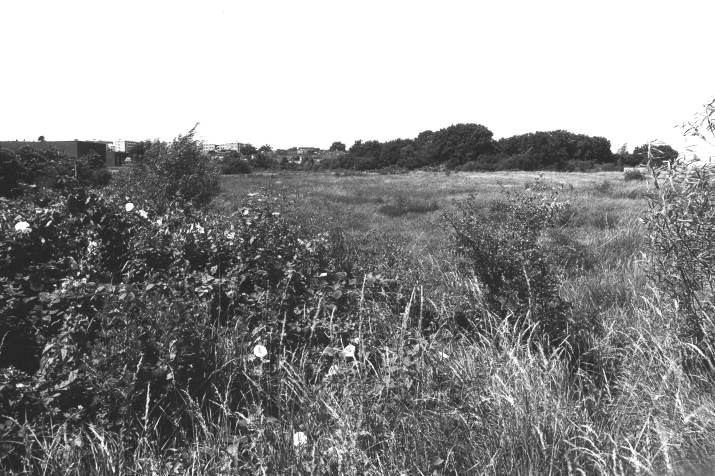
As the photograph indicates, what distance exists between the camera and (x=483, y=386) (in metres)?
2.68

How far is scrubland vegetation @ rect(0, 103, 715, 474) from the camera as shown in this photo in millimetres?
2279

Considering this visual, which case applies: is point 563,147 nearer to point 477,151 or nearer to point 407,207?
point 477,151

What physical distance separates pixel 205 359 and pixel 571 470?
2075 millimetres

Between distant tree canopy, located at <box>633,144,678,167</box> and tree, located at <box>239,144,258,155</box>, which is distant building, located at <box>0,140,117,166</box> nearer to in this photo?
tree, located at <box>239,144,258,155</box>

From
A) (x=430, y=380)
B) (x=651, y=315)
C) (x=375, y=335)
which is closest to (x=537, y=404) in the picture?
(x=430, y=380)

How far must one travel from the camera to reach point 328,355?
3.30m

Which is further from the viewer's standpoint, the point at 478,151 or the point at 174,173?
the point at 478,151

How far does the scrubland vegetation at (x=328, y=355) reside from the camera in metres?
2.28

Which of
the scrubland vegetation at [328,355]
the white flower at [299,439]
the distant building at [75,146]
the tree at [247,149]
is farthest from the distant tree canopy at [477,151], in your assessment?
the white flower at [299,439]

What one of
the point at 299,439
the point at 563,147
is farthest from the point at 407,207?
the point at 563,147

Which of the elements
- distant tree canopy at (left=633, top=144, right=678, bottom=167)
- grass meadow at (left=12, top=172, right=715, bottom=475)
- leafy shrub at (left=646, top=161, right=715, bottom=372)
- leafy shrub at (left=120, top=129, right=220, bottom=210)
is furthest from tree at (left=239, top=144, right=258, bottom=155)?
leafy shrub at (left=646, top=161, right=715, bottom=372)

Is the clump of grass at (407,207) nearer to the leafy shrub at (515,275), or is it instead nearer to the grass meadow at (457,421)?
the leafy shrub at (515,275)

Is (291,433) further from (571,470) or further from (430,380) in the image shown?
(571,470)

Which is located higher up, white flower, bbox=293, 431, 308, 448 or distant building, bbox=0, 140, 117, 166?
distant building, bbox=0, 140, 117, 166
